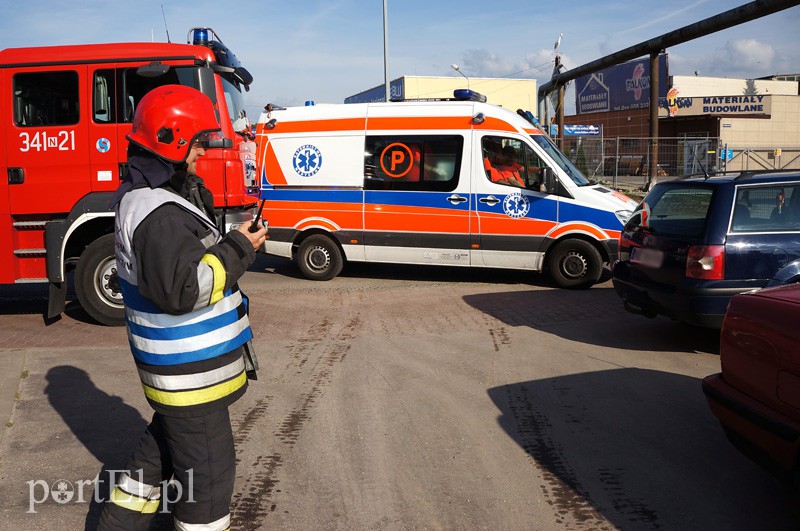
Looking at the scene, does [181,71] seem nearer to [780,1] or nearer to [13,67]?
[13,67]

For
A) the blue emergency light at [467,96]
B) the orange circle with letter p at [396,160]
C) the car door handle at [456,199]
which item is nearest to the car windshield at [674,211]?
the car door handle at [456,199]

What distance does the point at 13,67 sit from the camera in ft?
24.7

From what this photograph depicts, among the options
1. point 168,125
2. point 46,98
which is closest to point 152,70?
point 46,98

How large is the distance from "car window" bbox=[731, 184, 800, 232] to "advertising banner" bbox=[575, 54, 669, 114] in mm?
41588

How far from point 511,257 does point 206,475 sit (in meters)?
7.38

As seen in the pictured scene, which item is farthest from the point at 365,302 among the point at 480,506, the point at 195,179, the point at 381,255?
the point at 195,179

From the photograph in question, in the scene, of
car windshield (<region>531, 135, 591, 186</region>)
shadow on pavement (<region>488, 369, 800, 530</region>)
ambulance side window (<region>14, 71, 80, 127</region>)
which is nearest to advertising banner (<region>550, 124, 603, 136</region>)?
car windshield (<region>531, 135, 591, 186</region>)

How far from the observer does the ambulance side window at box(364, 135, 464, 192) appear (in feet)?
32.5

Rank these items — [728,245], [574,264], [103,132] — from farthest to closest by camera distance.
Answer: [574,264], [103,132], [728,245]

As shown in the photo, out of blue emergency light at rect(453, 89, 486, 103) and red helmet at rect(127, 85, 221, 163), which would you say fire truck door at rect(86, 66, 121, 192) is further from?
red helmet at rect(127, 85, 221, 163)

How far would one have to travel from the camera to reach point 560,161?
9.77 m

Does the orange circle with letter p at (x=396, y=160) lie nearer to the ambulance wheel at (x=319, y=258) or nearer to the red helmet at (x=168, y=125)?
the ambulance wheel at (x=319, y=258)

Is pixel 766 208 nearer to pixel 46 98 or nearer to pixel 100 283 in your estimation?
pixel 100 283

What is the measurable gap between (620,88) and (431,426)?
49354mm
